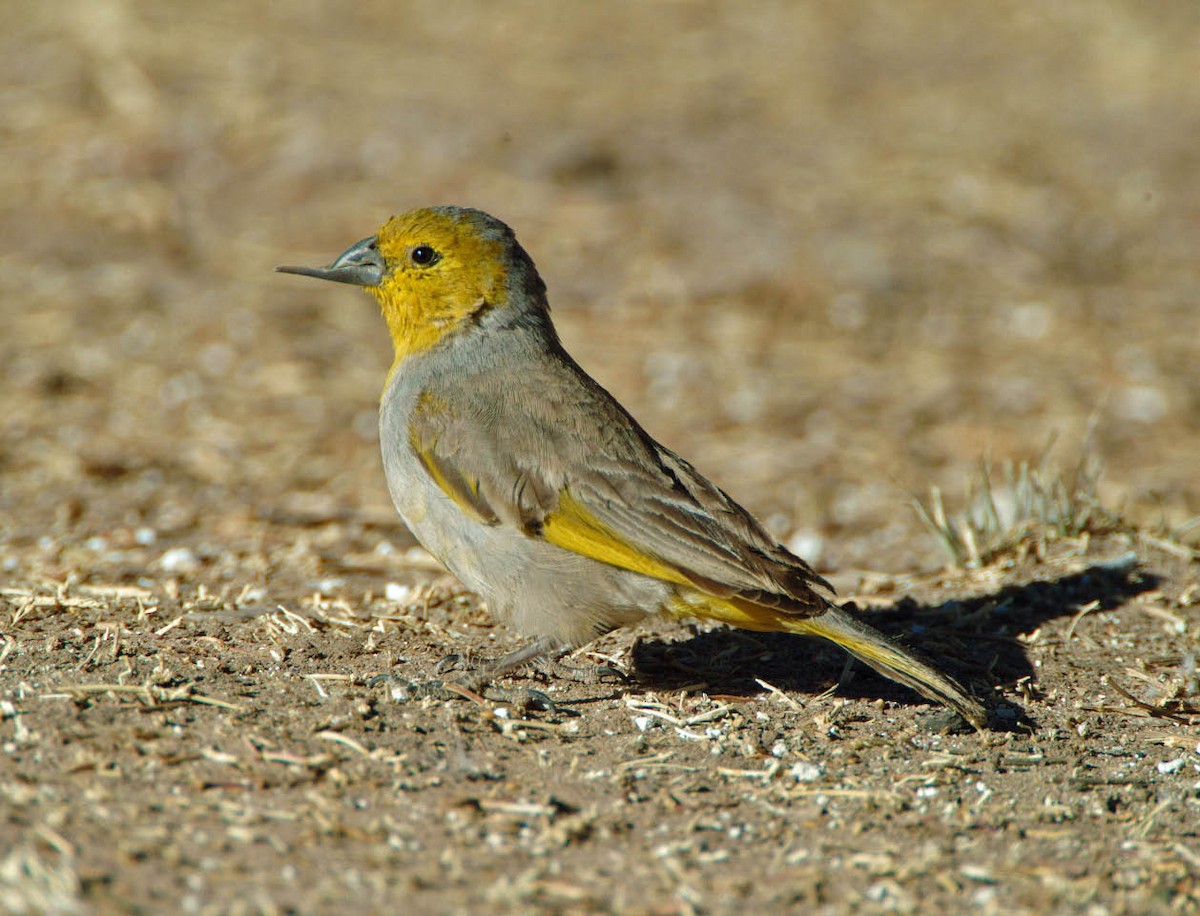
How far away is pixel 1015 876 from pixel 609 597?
67.4 inches

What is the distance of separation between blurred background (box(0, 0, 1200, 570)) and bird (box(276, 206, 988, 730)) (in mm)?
2203

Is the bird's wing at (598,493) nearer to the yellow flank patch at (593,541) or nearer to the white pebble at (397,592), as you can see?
the yellow flank patch at (593,541)

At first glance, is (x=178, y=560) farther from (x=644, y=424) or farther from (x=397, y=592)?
(x=644, y=424)

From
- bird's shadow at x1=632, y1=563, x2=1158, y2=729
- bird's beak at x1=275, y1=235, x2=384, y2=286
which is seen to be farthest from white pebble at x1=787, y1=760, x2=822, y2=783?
bird's beak at x1=275, y1=235, x2=384, y2=286

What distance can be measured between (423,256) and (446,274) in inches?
4.8

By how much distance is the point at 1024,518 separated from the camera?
6664 mm

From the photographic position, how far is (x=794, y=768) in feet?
14.7

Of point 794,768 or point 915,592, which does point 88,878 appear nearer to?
point 794,768

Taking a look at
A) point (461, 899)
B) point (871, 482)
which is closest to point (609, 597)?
point (461, 899)

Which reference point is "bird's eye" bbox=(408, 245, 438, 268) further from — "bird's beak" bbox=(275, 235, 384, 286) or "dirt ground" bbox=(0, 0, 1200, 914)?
"dirt ground" bbox=(0, 0, 1200, 914)

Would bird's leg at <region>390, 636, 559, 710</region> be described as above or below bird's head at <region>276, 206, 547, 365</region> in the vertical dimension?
below

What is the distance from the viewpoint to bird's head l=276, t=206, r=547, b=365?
5.79 metres

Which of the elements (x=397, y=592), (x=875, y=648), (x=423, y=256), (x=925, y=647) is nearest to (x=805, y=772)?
(x=875, y=648)

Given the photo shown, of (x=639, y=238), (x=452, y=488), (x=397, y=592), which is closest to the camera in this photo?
(x=452, y=488)
